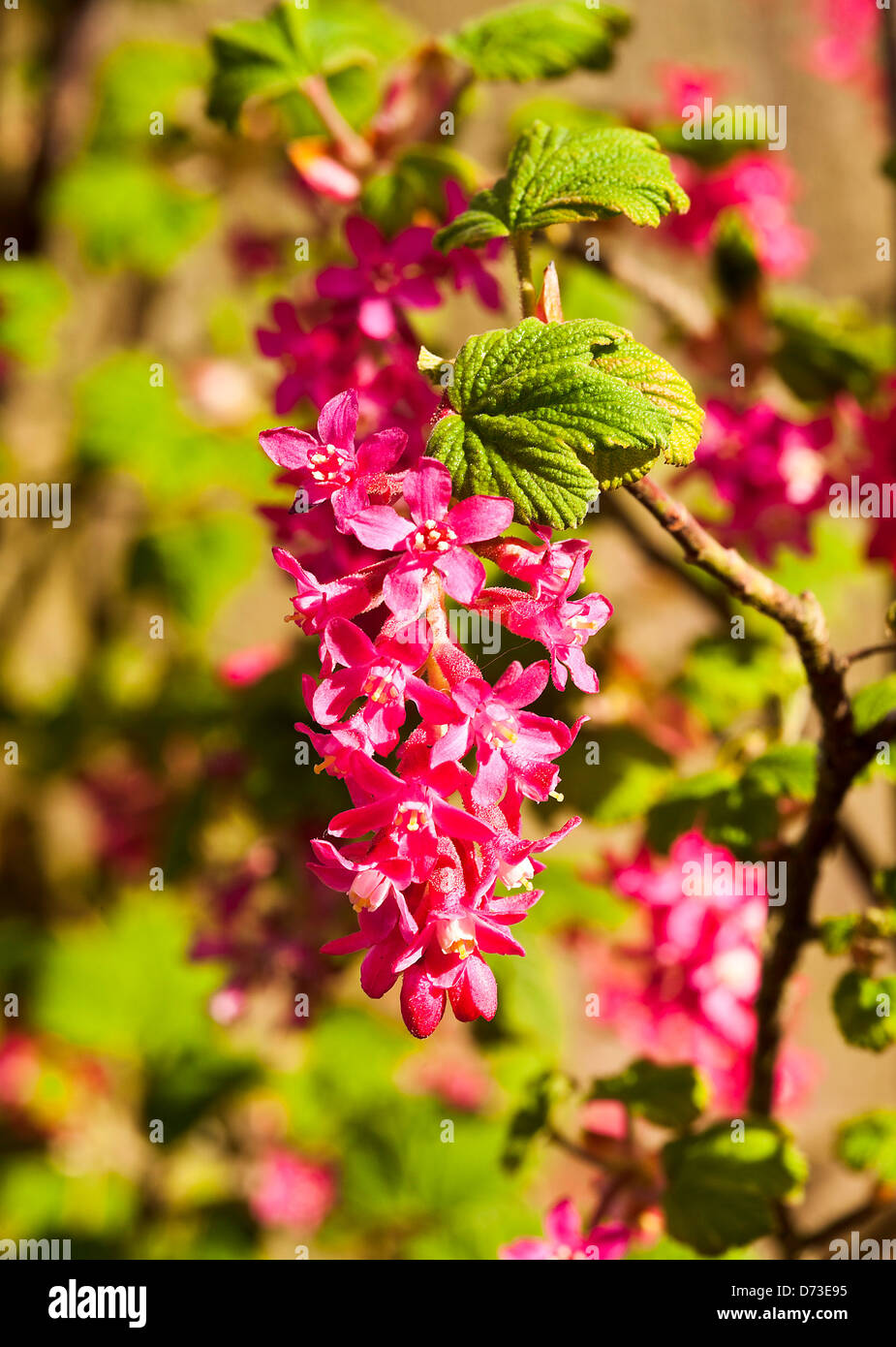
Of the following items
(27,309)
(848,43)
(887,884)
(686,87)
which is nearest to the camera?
(887,884)

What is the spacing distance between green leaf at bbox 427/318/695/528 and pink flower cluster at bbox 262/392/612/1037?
0.06 feet

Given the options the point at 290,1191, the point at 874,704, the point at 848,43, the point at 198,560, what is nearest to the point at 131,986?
the point at 290,1191

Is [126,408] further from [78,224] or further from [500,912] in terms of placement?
[500,912]

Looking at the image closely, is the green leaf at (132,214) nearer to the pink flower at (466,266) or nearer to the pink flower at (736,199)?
the pink flower at (736,199)

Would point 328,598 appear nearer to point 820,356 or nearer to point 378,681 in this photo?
point 378,681

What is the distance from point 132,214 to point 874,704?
1.19 meters

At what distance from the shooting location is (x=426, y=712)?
482mm

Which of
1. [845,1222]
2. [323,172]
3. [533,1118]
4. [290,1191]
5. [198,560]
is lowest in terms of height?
[290,1191]

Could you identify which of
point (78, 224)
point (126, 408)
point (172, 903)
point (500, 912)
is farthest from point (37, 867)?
point (500, 912)

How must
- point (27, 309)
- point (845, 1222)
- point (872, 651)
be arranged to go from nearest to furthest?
point (872, 651), point (845, 1222), point (27, 309)

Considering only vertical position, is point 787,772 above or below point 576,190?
below

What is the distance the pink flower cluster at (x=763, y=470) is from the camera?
0.95m

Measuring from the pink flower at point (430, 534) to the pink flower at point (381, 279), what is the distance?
0.86 feet
